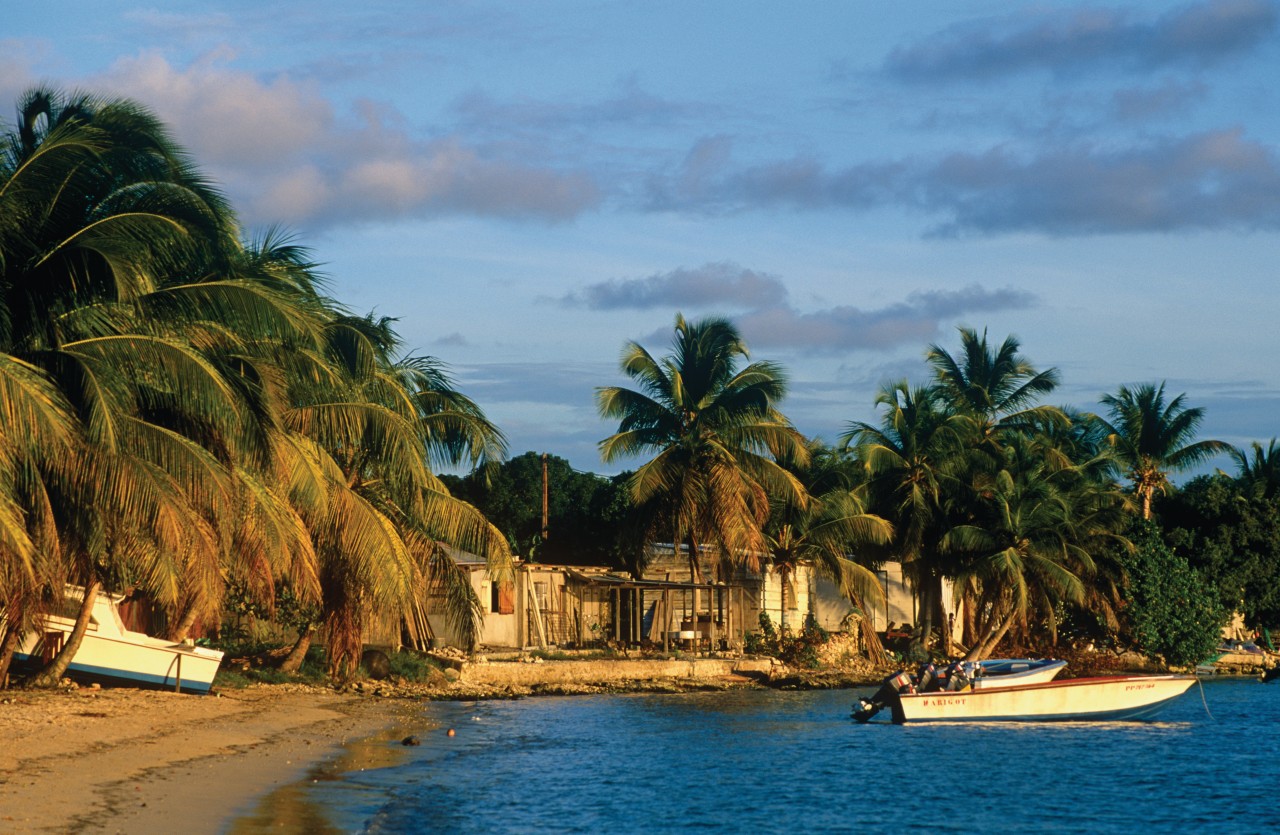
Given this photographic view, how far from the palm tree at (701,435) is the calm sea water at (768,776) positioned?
7.45 meters

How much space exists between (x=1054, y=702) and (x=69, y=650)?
2120 centimetres

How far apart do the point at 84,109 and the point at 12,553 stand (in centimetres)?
661

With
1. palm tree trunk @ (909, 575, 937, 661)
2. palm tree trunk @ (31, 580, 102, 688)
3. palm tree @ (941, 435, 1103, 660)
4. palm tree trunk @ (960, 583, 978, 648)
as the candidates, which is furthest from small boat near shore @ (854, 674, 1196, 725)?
palm tree trunk @ (960, 583, 978, 648)

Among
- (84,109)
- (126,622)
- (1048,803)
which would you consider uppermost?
(84,109)

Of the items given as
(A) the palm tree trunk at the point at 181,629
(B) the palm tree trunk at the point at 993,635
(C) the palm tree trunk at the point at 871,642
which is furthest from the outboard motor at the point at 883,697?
(B) the palm tree trunk at the point at 993,635

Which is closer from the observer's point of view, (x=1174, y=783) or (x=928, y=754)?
(x=1174, y=783)

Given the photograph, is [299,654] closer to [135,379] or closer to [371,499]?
[371,499]

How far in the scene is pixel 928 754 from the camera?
1031 inches

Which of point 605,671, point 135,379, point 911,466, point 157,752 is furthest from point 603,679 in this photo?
point 135,379

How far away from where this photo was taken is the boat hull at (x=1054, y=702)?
29828 millimetres

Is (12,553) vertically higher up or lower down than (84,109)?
lower down

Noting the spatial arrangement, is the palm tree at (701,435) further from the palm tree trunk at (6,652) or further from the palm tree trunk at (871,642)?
the palm tree trunk at (6,652)

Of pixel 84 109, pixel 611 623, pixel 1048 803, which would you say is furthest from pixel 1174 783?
pixel 611 623

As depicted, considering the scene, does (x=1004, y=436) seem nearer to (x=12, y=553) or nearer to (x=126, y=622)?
(x=126, y=622)
